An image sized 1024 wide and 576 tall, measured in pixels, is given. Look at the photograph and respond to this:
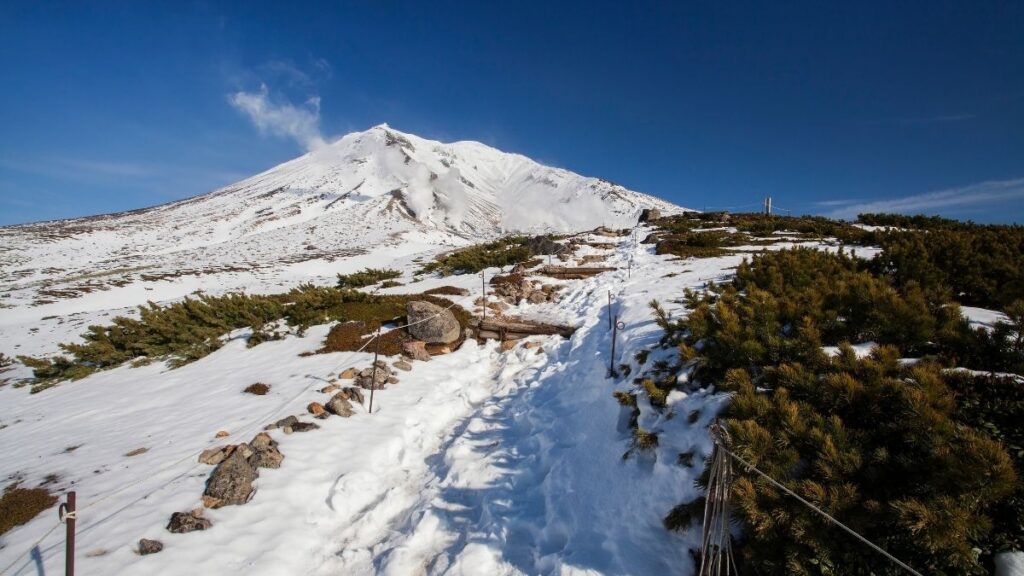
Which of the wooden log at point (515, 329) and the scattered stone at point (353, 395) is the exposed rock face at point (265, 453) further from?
the wooden log at point (515, 329)

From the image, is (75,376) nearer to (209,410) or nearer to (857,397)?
(209,410)

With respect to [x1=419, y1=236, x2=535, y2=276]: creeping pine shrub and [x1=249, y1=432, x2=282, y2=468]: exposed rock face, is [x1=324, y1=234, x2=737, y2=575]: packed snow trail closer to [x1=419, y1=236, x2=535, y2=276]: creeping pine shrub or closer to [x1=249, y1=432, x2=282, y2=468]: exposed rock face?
[x1=249, y1=432, x2=282, y2=468]: exposed rock face

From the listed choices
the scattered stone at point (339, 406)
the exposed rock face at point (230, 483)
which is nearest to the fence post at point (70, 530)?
the exposed rock face at point (230, 483)

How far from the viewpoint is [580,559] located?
4.07m

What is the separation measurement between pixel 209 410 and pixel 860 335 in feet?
35.3

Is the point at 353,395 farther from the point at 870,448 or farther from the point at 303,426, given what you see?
the point at 870,448

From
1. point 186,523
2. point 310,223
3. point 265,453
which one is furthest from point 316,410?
point 310,223

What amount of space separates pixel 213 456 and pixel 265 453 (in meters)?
0.82

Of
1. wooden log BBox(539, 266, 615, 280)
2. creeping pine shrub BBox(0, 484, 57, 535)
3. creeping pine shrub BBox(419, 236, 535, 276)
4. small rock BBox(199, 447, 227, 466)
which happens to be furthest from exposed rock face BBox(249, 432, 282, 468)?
creeping pine shrub BBox(419, 236, 535, 276)

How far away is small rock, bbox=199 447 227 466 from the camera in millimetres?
5941

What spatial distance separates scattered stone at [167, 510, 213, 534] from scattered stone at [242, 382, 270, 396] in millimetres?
3780

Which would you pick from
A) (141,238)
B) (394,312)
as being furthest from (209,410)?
(141,238)

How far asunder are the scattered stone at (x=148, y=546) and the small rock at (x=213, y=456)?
1.52 m

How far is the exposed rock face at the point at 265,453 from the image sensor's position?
5878 mm
